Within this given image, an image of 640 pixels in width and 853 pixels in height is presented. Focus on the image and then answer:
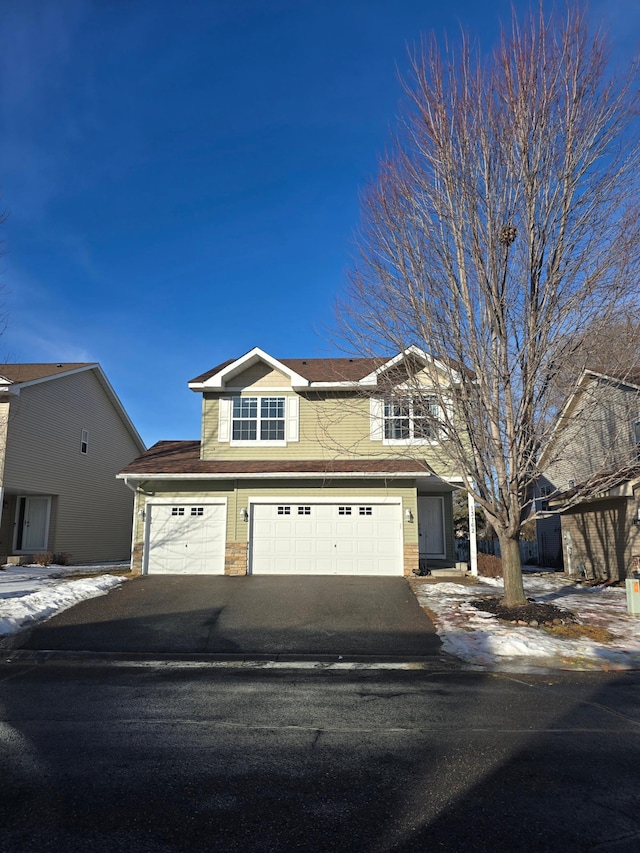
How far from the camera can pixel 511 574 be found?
11094 mm

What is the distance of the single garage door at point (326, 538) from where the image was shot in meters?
16.2

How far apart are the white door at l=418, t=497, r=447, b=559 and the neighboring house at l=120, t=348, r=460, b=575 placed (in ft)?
4.25

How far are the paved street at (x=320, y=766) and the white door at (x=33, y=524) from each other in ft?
51.7

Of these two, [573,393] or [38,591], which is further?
[38,591]

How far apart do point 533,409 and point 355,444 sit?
23.8 ft

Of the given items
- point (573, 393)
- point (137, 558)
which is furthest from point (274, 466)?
point (573, 393)

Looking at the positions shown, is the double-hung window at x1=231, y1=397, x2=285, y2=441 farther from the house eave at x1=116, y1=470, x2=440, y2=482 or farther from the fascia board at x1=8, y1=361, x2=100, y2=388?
the fascia board at x1=8, y1=361, x2=100, y2=388

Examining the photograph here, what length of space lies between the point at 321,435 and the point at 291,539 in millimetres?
3331

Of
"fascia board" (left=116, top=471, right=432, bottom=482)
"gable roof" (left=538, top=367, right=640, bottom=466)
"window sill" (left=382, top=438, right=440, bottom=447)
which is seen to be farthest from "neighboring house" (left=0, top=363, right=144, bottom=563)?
"gable roof" (left=538, top=367, right=640, bottom=466)

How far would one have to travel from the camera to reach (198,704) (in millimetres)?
6074

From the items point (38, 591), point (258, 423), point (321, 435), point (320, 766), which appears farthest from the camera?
point (258, 423)

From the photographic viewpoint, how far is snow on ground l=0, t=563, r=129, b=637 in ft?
35.0

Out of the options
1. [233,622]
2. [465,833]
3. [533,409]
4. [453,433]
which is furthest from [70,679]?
[533,409]

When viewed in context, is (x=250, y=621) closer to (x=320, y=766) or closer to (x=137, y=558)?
(x=137, y=558)
